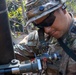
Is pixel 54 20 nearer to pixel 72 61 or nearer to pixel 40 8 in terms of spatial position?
pixel 40 8

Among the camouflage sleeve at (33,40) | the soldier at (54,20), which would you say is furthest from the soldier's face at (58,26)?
the camouflage sleeve at (33,40)

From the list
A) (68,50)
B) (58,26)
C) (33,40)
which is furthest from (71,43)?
(33,40)

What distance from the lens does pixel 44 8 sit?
2.66 metres

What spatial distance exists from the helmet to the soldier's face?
88 millimetres

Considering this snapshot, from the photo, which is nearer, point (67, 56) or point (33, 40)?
point (67, 56)

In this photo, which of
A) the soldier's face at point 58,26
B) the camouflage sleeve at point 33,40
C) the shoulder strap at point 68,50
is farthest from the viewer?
the camouflage sleeve at point 33,40

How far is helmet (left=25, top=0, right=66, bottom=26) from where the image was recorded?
2.66m

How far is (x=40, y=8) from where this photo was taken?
266cm

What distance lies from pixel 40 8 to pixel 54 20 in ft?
0.76

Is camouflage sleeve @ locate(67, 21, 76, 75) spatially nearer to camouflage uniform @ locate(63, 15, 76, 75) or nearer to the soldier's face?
camouflage uniform @ locate(63, 15, 76, 75)

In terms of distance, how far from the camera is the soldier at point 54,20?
2666 mm

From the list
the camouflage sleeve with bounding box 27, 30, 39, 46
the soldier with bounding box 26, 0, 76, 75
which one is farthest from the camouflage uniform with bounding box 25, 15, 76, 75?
the camouflage sleeve with bounding box 27, 30, 39, 46

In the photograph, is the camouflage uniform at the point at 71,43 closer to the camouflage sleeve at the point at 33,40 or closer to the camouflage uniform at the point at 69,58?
the camouflage uniform at the point at 69,58

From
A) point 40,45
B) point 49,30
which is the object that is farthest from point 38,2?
point 40,45
